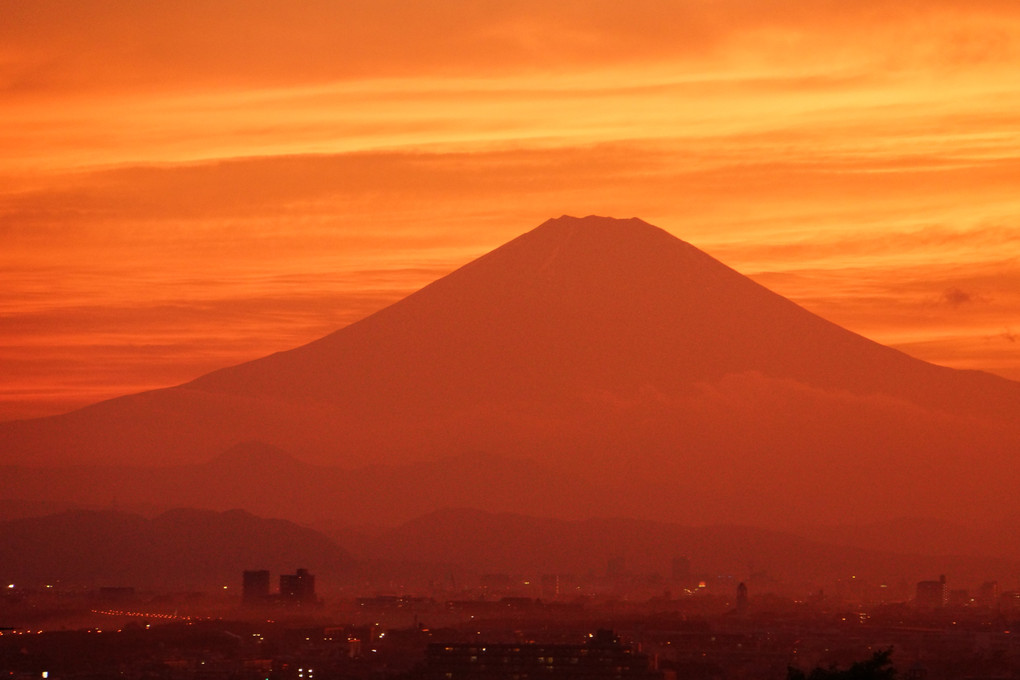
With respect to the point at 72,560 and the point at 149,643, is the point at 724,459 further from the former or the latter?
the point at 149,643

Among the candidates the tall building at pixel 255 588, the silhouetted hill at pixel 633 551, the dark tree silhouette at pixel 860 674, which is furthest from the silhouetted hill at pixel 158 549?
the dark tree silhouette at pixel 860 674

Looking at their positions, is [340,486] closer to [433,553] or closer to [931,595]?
[433,553]

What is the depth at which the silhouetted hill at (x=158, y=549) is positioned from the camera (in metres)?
86.6

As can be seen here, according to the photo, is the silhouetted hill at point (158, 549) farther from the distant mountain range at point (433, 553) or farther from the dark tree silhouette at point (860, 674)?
the dark tree silhouette at point (860, 674)

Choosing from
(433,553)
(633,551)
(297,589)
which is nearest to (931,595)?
(297,589)

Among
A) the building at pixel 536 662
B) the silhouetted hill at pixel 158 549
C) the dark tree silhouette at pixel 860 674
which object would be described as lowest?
the dark tree silhouette at pixel 860 674

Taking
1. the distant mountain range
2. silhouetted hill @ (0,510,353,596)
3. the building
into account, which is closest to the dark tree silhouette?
the building

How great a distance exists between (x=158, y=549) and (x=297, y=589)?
19.7 meters

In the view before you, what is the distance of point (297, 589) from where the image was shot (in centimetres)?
7781

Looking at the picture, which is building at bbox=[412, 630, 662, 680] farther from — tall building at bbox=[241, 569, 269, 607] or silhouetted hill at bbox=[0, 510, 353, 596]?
silhouetted hill at bbox=[0, 510, 353, 596]

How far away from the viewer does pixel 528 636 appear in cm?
6056

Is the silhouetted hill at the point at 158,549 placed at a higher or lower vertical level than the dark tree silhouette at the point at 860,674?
higher

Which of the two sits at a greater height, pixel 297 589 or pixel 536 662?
pixel 297 589

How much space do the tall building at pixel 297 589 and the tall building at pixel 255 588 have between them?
0.56 metres
